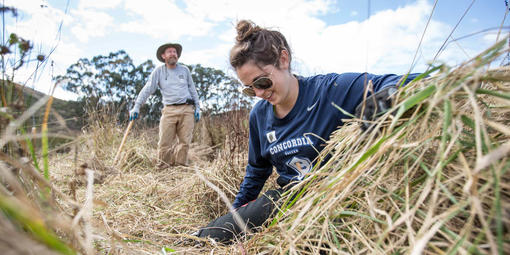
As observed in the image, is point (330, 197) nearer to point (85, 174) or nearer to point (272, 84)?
point (85, 174)

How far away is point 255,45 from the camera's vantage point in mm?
1654

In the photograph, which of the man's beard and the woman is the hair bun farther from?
the man's beard

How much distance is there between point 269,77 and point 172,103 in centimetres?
352

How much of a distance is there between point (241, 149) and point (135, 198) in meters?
1.20

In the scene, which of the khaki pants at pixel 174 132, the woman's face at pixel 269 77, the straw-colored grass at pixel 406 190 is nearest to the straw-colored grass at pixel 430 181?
the straw-colored grass at pixel 406 190

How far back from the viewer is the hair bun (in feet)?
5.57

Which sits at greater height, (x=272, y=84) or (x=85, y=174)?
(x=272, y=84)

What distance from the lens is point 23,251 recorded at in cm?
A: 38

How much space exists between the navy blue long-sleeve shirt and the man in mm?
3072

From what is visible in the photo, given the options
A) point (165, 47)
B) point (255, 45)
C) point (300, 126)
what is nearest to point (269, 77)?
point (255, 45)

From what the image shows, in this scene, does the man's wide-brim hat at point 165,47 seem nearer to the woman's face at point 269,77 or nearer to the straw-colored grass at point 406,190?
the woman's face at point 269,77

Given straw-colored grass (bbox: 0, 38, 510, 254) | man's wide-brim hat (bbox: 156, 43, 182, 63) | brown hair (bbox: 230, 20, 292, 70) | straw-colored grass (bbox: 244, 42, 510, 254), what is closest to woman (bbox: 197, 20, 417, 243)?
brown hair (bbox: 230, 20, 292, 70)

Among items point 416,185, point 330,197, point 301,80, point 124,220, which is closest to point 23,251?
point 330,197

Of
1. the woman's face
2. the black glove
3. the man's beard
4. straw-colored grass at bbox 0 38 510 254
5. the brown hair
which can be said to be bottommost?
straw-colored grass at bbox 0 38 510 254
